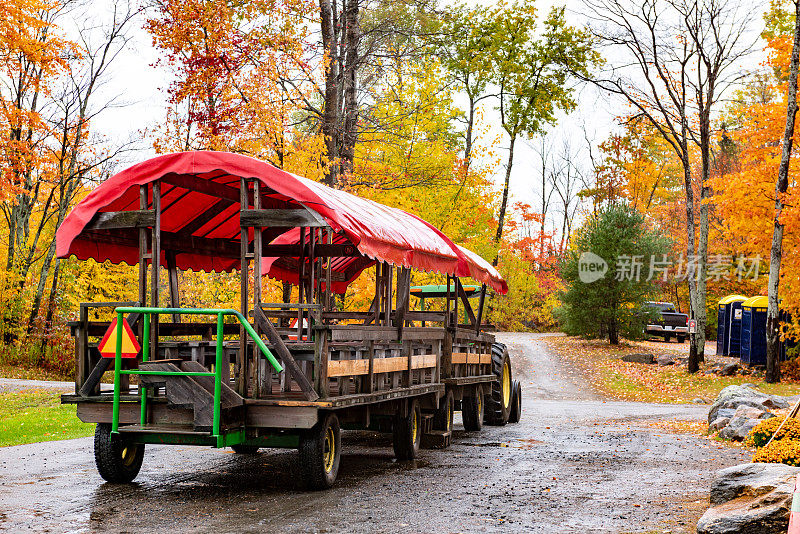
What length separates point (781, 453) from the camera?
8.62 meters

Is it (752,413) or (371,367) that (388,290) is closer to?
(371,367)

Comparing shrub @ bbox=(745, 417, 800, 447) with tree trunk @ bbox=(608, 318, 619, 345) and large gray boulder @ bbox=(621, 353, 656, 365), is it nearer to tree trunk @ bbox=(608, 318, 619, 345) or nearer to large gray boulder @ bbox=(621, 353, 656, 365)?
large gray boulder @ bbox=(621, 353, 656, 365)

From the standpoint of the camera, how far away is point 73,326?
8.59 meters

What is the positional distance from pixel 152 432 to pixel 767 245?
72.2 ft

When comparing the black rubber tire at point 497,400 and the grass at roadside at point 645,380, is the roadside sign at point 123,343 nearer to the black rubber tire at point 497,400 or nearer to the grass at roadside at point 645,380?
the black rubber tire at point 497,400

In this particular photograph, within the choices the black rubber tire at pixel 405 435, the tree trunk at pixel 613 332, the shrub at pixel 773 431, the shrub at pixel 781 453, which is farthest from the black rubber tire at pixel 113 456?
the tree trunk at pixel 613 332

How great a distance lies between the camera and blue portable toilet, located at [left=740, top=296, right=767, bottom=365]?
91.1ft

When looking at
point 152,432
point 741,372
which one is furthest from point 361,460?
point 741,372

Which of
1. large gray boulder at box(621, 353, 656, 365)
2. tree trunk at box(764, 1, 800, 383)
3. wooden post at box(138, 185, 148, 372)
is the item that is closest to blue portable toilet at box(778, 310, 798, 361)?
tree trunk at box(764, 1, 800, 383)

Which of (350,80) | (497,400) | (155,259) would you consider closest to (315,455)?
(155,259)

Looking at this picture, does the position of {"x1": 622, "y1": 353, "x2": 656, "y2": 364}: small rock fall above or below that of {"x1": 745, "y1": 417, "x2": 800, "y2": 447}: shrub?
below

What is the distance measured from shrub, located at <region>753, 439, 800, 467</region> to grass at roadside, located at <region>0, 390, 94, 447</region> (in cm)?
995

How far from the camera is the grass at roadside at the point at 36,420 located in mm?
13281

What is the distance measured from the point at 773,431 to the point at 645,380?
17.0m
